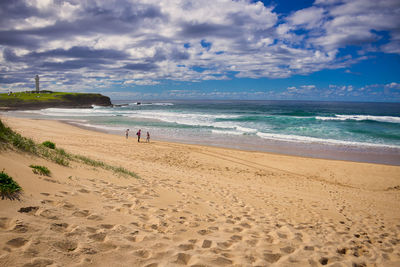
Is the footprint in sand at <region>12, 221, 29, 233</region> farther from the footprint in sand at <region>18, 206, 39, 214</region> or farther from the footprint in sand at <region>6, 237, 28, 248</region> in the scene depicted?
the footprint in sand at <region>18, 206, 39, 214</region>

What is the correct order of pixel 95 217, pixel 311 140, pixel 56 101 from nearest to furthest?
pixel 95 217, pixel 311 140, pixel 56 101

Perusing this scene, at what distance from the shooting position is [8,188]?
12.0 feet

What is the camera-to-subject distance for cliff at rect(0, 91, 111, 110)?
67.8 m

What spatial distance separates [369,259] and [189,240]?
366 cm

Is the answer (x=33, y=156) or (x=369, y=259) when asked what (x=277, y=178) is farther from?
(x=33, y=156)

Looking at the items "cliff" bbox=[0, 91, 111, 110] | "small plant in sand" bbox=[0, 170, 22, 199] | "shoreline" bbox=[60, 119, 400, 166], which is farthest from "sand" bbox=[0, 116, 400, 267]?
"cliff" bbox=[0, 91, 111, 110]

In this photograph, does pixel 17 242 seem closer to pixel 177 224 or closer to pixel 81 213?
pixel 81 213

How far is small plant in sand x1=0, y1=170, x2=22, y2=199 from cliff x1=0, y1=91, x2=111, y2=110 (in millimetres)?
78052

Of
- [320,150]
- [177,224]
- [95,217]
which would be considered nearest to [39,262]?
[95,217]

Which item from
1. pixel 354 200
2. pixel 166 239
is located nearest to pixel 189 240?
pixel 166 239

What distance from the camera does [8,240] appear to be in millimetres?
2795

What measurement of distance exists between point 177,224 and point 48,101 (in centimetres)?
8885

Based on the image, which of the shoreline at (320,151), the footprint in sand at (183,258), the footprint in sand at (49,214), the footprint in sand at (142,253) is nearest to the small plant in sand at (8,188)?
the footprint in sand at (49,214)

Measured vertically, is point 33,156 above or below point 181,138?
above
